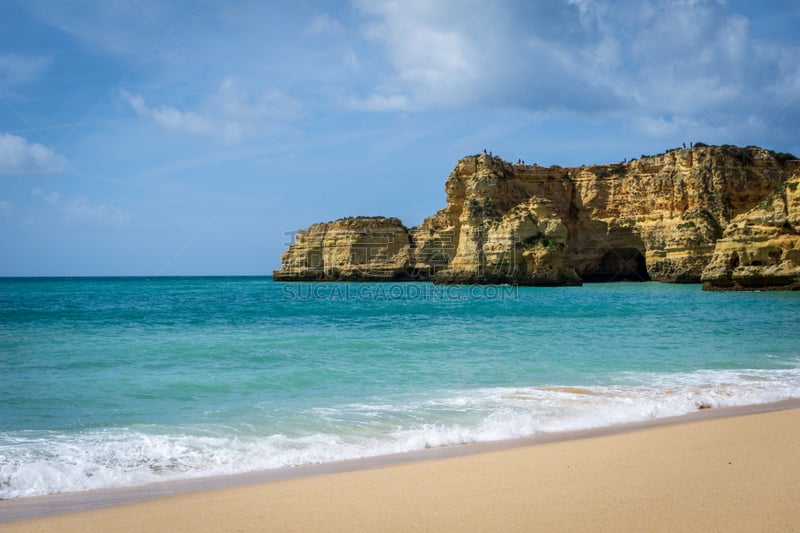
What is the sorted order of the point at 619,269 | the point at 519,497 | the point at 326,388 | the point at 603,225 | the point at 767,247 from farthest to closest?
the point at 619,269
the point at 603,225
the point at 767,247
the point at 326,388
the point at 519,497

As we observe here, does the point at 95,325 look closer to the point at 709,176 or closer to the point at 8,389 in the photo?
the point at 8,389

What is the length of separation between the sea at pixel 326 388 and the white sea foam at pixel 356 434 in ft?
0.08

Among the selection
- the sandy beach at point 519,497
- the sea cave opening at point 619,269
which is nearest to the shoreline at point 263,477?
the sandy beach at point 519,497

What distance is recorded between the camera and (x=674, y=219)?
174 ft

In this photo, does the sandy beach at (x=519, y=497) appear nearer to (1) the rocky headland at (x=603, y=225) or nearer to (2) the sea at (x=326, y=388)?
(2) the sea at (x=326, y=388)

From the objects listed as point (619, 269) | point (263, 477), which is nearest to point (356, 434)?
point (263, 477)

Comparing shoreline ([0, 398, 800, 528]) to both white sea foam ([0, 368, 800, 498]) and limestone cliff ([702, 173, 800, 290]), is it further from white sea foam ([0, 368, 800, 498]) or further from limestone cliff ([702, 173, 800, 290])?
limestone cliff ([702, 173, 800, 290])

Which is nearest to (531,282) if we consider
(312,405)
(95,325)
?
(95,325)

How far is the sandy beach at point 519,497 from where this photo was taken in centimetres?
363

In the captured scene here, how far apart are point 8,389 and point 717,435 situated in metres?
9.97

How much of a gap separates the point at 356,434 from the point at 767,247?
3442cm

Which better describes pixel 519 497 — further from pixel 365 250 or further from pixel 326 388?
pixel 365 250

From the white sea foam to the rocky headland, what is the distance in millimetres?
30327

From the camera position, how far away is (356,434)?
649 cm
